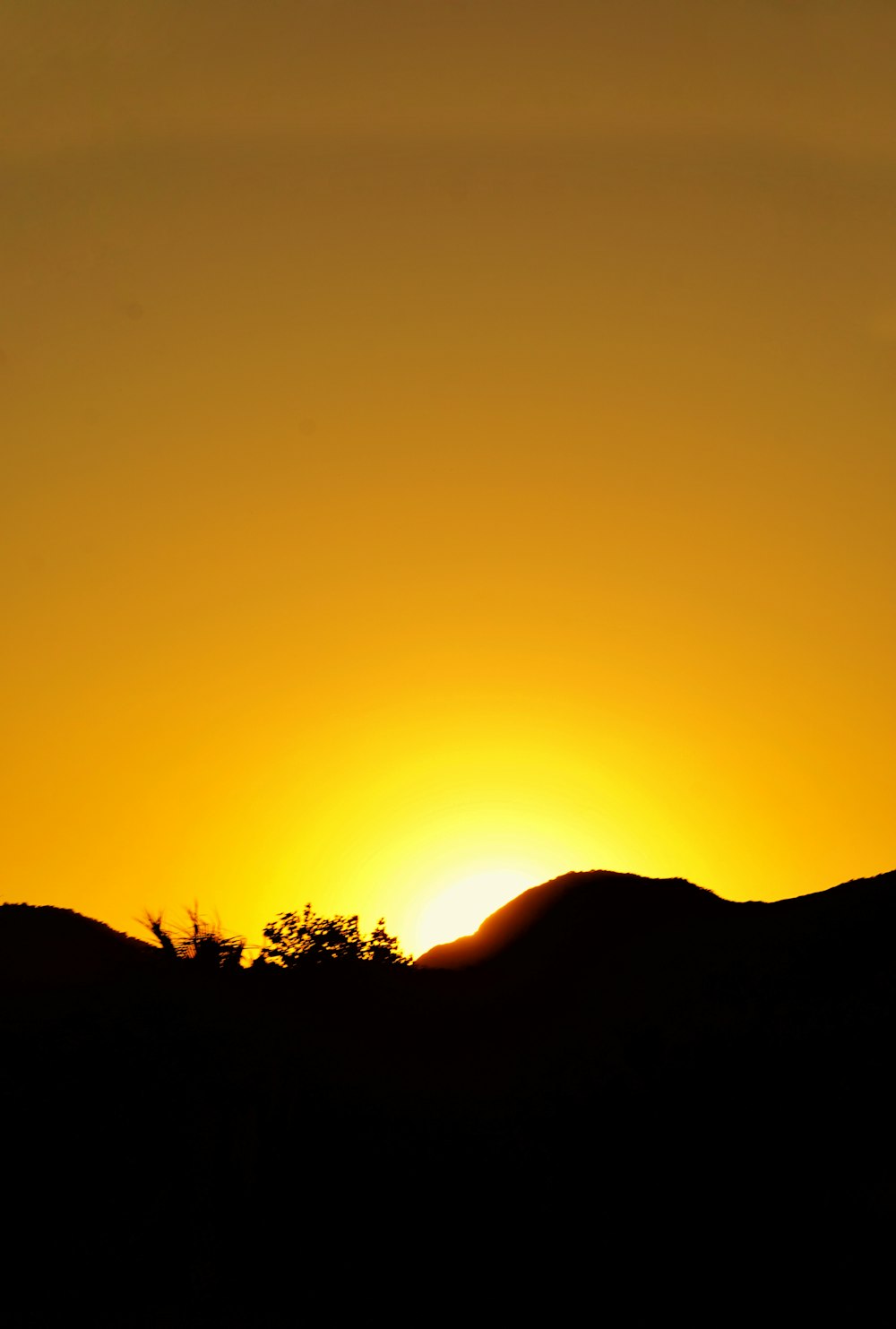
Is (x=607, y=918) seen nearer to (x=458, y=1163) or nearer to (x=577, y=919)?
(x=577, y=919)

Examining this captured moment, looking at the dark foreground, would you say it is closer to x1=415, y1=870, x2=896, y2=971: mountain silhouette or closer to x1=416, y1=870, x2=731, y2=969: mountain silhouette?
x1=415, y1=870, x2=896, y2=971: mountain silhouette

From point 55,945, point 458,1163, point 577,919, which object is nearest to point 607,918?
point 577,919

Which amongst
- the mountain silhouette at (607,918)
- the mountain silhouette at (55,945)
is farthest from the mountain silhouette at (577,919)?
the mountain silhouette at (55,945)

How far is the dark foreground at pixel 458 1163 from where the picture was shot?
18.4 metres

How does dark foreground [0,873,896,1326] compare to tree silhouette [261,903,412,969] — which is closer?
dark foreground [0,873,896,1326]

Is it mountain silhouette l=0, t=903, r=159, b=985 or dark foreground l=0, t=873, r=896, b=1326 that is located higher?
mountain silhouette l=0, t=903, r=159, b=985

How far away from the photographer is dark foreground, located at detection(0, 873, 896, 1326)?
18.4 m

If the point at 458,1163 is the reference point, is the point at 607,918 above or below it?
above

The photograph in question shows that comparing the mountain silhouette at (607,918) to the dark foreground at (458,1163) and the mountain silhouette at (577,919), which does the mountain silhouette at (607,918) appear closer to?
the mountain silhouette at (577,919)

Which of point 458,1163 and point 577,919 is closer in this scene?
point 458,1163

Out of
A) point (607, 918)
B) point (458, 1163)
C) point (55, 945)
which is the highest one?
point (55, 945)

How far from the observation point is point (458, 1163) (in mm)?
21000

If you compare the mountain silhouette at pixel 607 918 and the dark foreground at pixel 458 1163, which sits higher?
the mountain silhouette at pixel 607 918

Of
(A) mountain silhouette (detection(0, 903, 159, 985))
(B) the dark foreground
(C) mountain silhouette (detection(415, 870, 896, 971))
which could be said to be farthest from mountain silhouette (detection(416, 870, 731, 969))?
(B) the dark foreground
